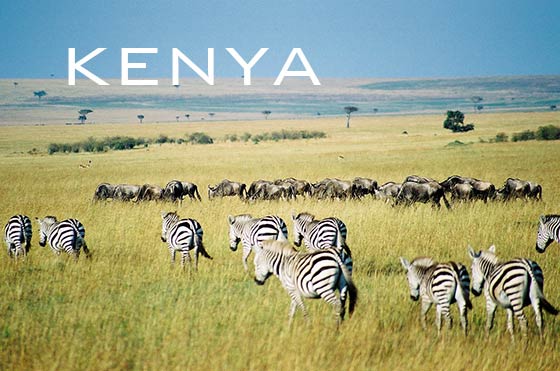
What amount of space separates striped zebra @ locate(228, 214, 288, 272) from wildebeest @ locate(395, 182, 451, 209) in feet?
29.9

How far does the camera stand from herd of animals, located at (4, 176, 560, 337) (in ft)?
26.6

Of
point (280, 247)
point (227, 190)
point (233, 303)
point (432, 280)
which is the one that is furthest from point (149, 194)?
point (432, 280)

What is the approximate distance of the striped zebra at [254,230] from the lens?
12.0 m

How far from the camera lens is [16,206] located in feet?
76.1

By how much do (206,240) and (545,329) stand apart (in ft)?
28.2

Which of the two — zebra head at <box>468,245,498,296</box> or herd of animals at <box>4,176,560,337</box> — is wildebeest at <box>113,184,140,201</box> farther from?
zebra head at <box>468,245,498,296</box>

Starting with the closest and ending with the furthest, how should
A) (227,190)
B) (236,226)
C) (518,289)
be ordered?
(518,289)
(236,226)
(227,190)

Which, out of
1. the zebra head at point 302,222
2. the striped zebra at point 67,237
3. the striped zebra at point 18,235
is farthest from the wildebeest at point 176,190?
the zebra head at point 302,222

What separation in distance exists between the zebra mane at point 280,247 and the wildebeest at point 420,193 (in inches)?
481

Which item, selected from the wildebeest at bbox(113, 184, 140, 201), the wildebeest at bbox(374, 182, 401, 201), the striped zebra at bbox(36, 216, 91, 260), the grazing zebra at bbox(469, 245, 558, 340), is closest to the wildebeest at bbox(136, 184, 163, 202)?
the wildebeest at bbox(113, 184, 140, 201)

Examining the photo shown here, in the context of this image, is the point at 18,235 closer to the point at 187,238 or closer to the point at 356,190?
the point at 187,238

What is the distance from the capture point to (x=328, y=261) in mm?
8234

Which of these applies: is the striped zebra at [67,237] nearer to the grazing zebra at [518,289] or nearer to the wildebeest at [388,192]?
the grazing zebra at [518,289]

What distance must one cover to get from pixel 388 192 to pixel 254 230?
10.7 meters
